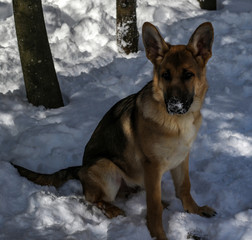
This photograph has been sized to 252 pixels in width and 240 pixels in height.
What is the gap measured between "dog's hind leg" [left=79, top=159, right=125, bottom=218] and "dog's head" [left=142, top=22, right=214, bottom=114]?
98 centimetres

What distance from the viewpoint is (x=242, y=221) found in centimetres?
339

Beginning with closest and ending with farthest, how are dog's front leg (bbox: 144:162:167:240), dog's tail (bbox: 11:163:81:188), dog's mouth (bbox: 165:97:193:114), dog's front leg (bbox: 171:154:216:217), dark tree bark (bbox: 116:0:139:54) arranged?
dog's mouth (bbox: 165:97:193:114) < dog's front leg (bbox: 144:162:167:240) < dog's front leg (bbox: 171:154:216:217) < dog's tail (bbox: 11:163:81:188) < dark tree bark (bbox: 116:0:139:54)

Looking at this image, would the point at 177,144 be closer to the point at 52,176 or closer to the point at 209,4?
the point at 52,176

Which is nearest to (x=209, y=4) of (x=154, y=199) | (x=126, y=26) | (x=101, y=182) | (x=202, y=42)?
(x=126, y=26)

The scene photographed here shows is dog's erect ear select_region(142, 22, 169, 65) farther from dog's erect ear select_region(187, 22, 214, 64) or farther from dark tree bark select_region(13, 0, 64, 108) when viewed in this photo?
dark tree bark select_region(13, 0, 64, 108)

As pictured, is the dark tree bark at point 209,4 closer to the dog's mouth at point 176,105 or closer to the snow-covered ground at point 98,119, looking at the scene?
the snow-covered ground at point 98,119

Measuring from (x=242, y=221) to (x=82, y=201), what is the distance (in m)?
1.70

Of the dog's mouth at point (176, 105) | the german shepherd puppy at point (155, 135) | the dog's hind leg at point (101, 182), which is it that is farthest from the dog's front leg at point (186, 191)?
the dog's mouth at point (176, 105)

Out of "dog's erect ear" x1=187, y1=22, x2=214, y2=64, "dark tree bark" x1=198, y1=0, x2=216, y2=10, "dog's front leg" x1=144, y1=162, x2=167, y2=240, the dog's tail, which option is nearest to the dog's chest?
"dog's front leg" x1=144, y1=162, x2=167, y2=240

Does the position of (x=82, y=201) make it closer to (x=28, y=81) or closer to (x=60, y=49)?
(x=28, y=81)

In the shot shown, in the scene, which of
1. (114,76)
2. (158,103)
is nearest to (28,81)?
(114,76)

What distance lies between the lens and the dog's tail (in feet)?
13.5

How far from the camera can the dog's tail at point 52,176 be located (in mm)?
4105

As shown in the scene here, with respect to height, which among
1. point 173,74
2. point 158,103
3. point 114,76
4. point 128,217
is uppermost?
point 173,74
